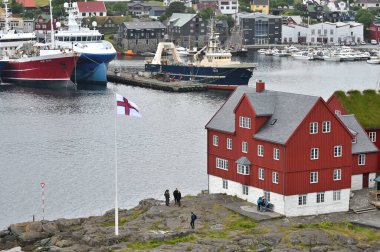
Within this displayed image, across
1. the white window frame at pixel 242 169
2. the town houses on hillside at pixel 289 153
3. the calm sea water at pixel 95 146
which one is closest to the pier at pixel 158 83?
the calm sea water at pixel 95 146

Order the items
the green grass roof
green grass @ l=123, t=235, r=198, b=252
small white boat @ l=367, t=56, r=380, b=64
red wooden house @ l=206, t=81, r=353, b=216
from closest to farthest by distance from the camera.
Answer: green grass @ l=123, t=235, r=198, b=252 → red wooden house @ l=206, t=81, r=353, b=216 → the green grass roof → small white boat @ l=367, t=56, r=380, b=64

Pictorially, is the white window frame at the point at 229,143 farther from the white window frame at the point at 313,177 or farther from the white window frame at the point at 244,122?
the white window frame at the point at 313,177

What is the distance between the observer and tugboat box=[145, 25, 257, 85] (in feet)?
391

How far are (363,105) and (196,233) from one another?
15298mm

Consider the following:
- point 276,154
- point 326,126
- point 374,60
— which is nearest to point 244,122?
point 276,154

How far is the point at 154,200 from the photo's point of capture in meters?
50.8

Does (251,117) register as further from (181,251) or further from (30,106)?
(30,106)

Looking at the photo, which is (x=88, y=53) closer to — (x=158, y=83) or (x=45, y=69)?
(x=45, y=69)

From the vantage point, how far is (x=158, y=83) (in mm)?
117812

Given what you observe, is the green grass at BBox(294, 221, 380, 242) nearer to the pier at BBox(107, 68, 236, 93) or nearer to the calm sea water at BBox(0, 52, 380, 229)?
the calm sea water at BBox(0, 52, 380, 229)

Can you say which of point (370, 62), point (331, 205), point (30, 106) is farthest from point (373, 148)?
point (370, 62)

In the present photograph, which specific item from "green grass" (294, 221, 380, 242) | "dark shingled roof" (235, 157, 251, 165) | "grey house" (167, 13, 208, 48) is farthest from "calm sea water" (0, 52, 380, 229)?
"grey house" (167, 13, 208, 48)

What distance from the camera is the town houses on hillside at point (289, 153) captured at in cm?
4509

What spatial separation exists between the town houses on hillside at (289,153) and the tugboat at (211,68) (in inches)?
2766
